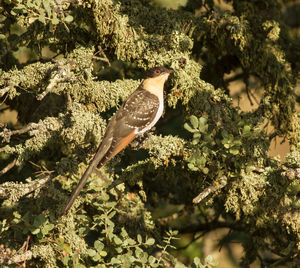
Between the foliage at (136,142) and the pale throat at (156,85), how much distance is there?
139 millimetres

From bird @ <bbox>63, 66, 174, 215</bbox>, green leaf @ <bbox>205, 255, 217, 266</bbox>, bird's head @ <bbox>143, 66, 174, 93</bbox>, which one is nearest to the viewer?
green leaf @ <bbox>205, 255, 217, 266</bbox>

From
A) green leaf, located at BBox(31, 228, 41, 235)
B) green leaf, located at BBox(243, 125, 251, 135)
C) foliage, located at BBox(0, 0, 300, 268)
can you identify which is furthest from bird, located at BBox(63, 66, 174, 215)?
green leaf, located at BBox(243, 125, 251, 135)

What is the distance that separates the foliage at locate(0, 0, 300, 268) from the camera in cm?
464

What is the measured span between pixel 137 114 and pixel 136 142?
1.41 feet

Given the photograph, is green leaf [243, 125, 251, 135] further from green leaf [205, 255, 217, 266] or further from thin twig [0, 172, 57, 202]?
thin twig [0, 172, 57, 202]

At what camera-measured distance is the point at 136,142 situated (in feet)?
17.7

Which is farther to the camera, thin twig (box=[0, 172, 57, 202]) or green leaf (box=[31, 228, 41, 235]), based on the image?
thin twig (box=[0, 172, 57, 202])

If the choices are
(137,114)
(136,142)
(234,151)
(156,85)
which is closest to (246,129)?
(234,151)

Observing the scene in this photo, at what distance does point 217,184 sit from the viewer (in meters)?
4.82

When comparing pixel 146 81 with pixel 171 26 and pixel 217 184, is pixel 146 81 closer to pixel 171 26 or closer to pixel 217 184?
pixel 171 26

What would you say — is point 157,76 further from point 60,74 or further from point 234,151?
point 234,151

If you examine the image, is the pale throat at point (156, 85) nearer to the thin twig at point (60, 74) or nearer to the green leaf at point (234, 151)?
the thin twig at point (60, 74)

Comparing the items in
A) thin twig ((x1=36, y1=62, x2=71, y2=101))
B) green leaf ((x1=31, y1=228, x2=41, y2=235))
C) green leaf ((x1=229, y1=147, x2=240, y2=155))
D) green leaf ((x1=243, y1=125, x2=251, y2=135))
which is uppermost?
green leaf ((x1=243, y1=125, x2=251, y2=135))

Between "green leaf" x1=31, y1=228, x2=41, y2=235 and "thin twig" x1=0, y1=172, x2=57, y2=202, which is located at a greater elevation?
"thin twig" x1=0, y1=172, x2=57, y2=202
